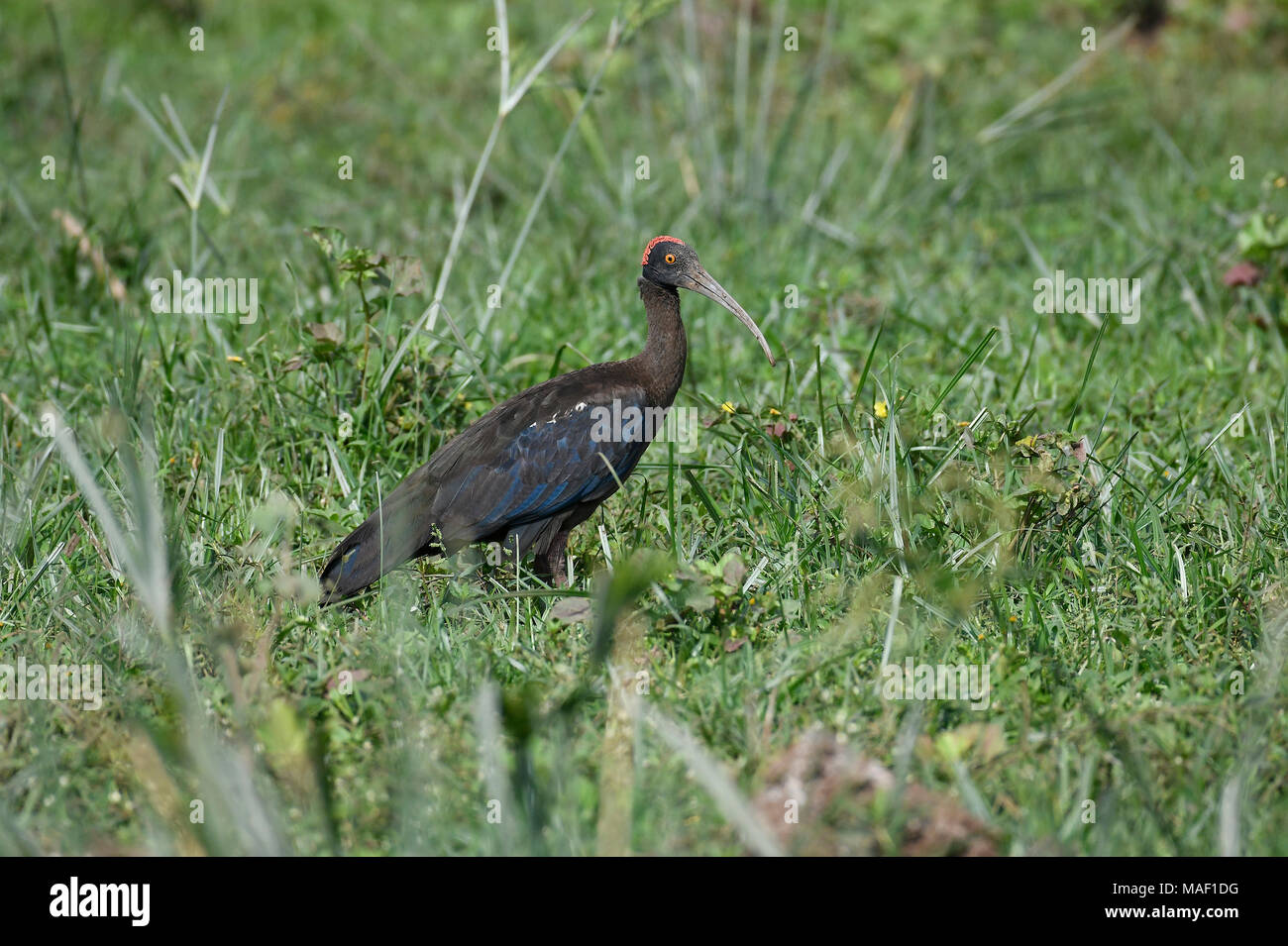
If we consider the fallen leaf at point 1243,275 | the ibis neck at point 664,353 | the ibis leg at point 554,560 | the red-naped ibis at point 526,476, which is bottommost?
the ibis leg at point 554,560

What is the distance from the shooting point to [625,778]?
3.21 meters

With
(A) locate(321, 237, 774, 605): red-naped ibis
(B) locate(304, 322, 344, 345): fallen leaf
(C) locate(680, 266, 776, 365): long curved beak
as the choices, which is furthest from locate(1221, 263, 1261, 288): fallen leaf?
(B) locate(304, 322, 344, 345): fallen leaf

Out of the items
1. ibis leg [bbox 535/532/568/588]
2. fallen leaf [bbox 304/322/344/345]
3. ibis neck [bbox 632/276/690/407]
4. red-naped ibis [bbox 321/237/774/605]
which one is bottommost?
ibis leg [bbox 535/532/568/588]

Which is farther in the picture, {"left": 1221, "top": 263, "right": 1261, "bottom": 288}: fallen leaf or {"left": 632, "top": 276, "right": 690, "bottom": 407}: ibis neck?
{"left": 1221, "top": 263, "right": 1261, "bottom": 288}: fallen leaf

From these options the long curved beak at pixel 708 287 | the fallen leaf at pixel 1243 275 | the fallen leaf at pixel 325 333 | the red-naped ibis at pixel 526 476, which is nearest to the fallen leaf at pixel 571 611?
the red-naped ibis at pixel 526 476

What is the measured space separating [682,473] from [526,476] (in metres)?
0.73

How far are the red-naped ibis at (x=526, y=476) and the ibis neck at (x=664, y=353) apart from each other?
4cm

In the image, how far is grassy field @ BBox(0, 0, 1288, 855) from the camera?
3.15m

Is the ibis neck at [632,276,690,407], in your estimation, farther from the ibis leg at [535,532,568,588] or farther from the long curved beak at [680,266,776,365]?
the ibis leg at [535,532,568,588]

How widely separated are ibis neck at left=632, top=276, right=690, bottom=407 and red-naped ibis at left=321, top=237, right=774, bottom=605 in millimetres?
41

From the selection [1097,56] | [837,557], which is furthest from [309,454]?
[1097,56]

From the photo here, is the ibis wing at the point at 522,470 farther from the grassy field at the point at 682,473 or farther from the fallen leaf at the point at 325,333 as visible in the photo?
the fallen leaf at the point at 325,333

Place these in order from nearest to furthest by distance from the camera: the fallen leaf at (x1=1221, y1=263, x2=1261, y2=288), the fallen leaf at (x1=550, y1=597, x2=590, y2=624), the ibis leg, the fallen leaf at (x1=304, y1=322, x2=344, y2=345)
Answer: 1. the fallen leaf at (x1=550, y1=597, x2=590, y2=624)
2. the ibis leg
3. the fallen leaf at (x1=304, y1=322, x2=344, y2=345)
4. the fallen leaf at (x1=1221, y1=263, x2=1261, y2=288)

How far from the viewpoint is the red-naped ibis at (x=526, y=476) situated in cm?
455
